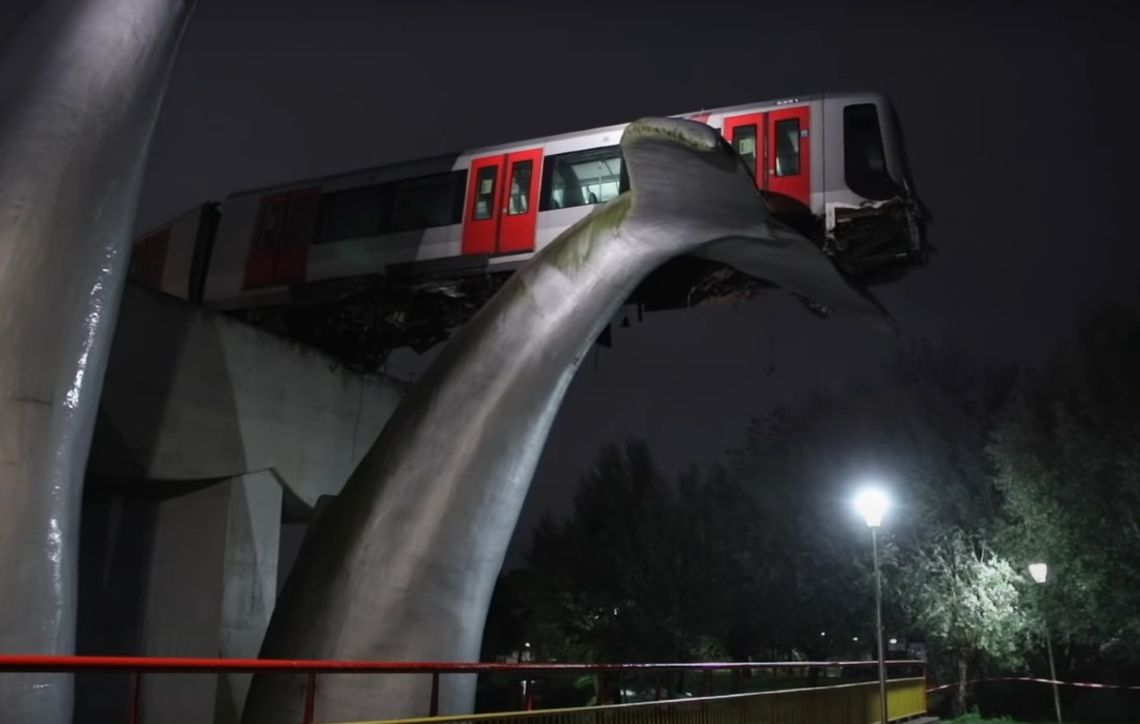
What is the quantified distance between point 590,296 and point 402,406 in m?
2.59

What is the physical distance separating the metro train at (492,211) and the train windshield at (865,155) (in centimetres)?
2

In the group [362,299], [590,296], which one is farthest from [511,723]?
[362,299]

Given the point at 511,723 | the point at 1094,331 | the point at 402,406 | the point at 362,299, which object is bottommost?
the point at 511,723

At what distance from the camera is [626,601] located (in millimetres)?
37562

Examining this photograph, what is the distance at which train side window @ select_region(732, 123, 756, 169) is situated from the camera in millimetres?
14234

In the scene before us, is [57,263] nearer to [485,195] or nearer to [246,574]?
[246,574]

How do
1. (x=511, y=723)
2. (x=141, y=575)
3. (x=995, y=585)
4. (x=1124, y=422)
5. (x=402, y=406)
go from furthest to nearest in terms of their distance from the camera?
(x=995, y=585), (x=1124, y=422), (x=141, y=575), (x=402, y=406), (x=511, y=723)

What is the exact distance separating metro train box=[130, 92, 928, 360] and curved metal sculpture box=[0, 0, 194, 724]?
671 cm

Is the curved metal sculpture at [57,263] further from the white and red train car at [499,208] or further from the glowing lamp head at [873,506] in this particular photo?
the glowing lamp head at [873,506]

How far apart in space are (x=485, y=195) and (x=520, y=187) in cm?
63

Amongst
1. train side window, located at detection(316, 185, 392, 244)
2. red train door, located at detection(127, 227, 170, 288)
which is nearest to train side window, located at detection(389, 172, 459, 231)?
train side window, located at detection(316, 185, 392, 244)

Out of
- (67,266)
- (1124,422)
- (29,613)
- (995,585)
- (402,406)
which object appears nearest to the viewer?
(29,613)

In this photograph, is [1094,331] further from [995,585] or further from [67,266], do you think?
[67,266]

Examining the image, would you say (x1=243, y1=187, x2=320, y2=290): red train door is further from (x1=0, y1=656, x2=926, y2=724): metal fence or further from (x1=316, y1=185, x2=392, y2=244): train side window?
(x1=0, y1=656, x2=926, y2=724): metal fence
